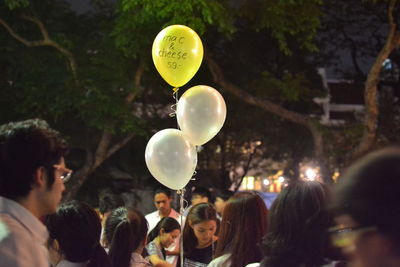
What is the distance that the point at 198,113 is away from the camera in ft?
17.9

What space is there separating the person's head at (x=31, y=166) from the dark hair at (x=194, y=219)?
2807 mm

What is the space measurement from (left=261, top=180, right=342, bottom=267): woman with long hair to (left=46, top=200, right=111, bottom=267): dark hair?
1050mm

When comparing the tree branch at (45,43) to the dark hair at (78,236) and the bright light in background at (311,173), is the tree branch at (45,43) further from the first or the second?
the dark hair at (78,236)

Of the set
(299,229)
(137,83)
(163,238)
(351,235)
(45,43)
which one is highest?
(45,43)

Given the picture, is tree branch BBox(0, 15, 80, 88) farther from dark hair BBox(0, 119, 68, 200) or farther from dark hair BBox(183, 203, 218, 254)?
dark hair BBox(0, 119, 68, 200)

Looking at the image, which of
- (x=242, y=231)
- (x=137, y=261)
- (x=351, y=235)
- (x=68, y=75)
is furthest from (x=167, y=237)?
(x=68, y=75)

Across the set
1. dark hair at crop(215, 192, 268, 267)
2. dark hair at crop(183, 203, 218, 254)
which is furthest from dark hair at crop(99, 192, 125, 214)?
dark hair at crop(215, 192, 268, 267)

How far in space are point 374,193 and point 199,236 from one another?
370cm

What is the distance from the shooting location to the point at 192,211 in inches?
189

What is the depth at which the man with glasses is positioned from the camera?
174 cm

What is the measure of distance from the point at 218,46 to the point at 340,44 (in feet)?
12.5

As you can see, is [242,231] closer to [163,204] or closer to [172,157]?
[172,157]

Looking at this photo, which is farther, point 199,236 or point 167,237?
point 167,237

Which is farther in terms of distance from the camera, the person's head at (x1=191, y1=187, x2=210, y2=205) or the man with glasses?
the person's head at (x1=191, y1=187, x2=210, y2=205)
